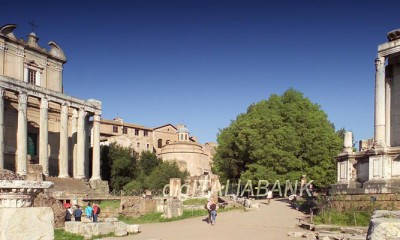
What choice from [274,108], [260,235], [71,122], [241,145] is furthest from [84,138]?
[260,235]

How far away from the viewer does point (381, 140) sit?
19.8 m

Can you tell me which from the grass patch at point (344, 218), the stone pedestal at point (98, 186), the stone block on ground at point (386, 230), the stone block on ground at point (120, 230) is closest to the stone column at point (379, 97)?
the grass patch at point (344, 218)

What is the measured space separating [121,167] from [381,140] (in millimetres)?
38100

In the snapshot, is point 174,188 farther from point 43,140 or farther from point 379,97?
point 379,97

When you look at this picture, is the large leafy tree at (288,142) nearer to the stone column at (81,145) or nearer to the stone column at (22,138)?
the stone column at (81,145)

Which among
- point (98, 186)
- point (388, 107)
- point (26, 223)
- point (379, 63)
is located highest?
point (379, 63)

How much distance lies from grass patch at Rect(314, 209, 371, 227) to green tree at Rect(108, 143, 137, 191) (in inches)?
1420

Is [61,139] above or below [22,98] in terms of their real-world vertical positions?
below

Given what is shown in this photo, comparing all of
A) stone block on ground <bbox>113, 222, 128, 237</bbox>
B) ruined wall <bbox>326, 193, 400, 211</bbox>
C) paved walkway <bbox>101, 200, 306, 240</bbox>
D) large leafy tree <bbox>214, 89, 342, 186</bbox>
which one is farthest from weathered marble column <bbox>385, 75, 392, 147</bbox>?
large leafy tree <bbox>214, 89, 342, 186</bbox>

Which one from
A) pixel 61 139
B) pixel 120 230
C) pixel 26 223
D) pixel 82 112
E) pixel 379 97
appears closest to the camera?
pixel 26 223

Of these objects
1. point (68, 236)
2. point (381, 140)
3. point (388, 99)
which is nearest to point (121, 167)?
point (68, 236)

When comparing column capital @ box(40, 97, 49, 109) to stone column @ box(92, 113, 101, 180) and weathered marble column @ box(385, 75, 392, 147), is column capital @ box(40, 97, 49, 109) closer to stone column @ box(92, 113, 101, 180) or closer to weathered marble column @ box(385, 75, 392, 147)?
stone column @ box(92, 113, 101, 180)

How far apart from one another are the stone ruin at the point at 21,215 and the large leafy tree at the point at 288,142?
3251 centimetres

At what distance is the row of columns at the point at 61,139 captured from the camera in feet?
121
